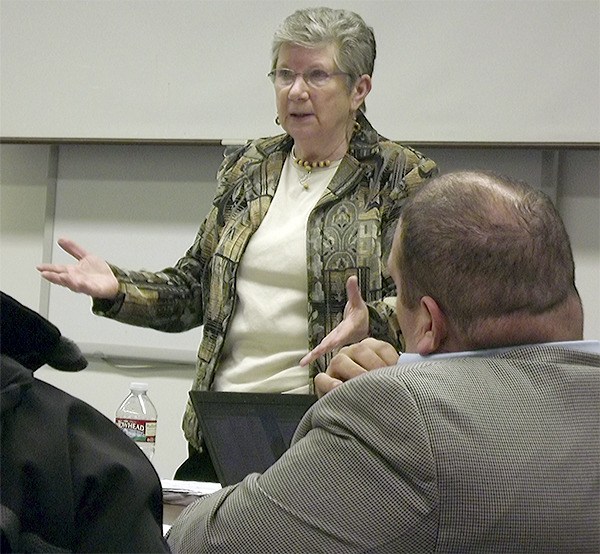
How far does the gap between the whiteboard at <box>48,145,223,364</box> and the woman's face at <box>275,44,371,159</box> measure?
142cm

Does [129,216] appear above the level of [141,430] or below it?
above

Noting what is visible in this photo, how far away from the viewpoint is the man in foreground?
104cm

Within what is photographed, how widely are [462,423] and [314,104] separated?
52.3 inches

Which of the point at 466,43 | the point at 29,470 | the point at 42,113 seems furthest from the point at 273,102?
the point at 29,470

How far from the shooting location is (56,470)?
35.2 inches

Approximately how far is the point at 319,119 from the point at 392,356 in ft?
Answer: 2.78

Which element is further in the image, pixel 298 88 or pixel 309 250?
pixel 298 88

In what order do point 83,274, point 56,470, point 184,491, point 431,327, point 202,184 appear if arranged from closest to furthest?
point 56,470, point 431,327, point 184,491, point 83,274, point 202,184

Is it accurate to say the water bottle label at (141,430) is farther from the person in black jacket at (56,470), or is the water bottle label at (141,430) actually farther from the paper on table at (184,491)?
the person in black jacket at (56,470)

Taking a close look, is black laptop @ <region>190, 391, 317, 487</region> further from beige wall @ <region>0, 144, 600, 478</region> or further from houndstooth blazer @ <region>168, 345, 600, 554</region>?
beige wall @ <region>0, 144, 600, 478</region>

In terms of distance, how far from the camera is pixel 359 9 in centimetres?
347

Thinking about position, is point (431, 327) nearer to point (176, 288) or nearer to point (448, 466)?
point (448, 466)

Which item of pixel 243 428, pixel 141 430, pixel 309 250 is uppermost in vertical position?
pixel 309 250

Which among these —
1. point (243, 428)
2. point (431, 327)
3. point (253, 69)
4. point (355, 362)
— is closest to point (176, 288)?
point (243, 428)
